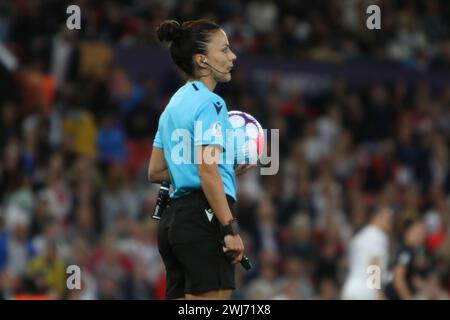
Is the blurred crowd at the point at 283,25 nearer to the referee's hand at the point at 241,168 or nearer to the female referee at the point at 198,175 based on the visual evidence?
the referee's hand at the point at 241,168

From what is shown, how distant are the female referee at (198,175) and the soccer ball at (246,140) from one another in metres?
0.17

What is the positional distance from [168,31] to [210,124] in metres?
0.57

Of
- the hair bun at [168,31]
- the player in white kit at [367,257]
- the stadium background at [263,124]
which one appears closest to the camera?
the hair bun at [168,31]

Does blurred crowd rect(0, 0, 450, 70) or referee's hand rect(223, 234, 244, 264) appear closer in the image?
referee's hand rect(223, 234, 244, 264)

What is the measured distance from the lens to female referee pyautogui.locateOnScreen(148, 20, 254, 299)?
6043mm

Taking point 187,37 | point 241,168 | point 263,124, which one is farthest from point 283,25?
point 187,37

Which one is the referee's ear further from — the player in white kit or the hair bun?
the player in white kit

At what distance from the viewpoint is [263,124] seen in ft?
51.5

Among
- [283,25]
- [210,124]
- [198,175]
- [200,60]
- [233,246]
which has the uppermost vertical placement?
[283,25]

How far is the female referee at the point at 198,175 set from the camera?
19.8ft

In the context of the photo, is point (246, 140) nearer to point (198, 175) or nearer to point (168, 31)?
point (198, 175)

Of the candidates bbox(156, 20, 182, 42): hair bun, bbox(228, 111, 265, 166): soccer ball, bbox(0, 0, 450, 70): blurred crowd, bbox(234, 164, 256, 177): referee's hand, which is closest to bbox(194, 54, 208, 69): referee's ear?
bbox(156, 20, 182, 42): hair bun

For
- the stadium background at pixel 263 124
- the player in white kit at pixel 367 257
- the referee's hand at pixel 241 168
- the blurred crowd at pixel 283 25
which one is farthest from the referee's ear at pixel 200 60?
the blurred crowd at pixel 283 25
